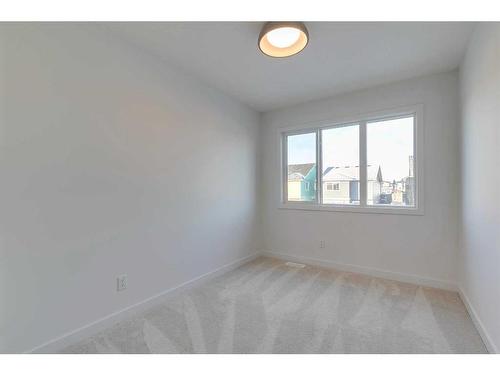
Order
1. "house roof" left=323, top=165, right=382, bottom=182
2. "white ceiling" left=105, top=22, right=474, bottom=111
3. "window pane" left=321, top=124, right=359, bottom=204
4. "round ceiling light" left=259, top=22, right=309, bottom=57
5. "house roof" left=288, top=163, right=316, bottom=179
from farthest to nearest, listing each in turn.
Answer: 1. "house roof" left=288, top=163, right=316, bottom=179
2. "window pane" left=321, top=124, right=359, bottom=204
3. "house roof" left=323, top=165, right=382, bottom=182
4. "white ceiling" left=105, top=22, right=474, bottom=111
5. "round ceiling light" left=259, top=22, right=309, bottom=57

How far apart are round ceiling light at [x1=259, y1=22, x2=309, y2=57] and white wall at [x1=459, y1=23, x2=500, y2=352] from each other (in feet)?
3.95

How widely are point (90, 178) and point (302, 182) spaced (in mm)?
2738

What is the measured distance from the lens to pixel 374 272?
294cm

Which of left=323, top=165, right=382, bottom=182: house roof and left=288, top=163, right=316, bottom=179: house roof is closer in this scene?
left=323, top=165, right=382, bottom=182: house roof

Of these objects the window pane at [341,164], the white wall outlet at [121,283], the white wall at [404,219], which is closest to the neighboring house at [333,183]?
the window pane at [341,164]

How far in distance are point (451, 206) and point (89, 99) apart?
362 cm

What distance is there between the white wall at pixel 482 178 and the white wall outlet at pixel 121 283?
2.66 metres

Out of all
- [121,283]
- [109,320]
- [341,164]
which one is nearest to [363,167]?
[341,164]

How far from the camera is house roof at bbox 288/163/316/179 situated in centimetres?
357

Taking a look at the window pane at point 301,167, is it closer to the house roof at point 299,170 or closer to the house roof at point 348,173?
the house roof at point 299,170

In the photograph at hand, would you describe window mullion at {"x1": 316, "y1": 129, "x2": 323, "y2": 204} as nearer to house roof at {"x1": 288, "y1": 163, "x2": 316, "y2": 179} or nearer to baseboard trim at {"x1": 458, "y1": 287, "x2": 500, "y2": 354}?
house roof at {"x1": 288, "y1": 163, "x2": 316, "y2": 179}

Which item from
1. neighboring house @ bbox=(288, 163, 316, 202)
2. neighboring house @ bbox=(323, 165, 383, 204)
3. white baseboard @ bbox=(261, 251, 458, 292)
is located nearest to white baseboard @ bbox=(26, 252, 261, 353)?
white baseboard @ bbox=(261, 251, 458, 292)
